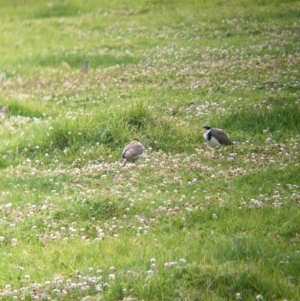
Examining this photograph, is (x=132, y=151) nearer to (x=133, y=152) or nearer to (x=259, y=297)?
(x=133, y=152)

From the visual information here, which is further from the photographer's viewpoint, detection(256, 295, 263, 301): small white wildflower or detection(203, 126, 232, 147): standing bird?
detection(203, 126, 232, 147): standing bird

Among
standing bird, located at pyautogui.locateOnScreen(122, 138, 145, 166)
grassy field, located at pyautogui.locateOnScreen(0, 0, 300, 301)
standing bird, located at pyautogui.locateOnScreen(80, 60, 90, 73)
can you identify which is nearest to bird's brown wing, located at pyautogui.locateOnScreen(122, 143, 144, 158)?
standing bird, located at pyautogui.locateOnScreen(122, 138, 145, 166)

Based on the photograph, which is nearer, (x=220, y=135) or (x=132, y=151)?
(x=132, y=151)

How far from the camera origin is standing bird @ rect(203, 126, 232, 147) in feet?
51.1

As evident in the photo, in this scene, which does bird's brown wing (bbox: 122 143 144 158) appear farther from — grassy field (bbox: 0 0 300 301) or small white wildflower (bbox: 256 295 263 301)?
small white wildflower (bbox: 256 295 263 301)

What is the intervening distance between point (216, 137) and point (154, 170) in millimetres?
1767

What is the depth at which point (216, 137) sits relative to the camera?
15594mm

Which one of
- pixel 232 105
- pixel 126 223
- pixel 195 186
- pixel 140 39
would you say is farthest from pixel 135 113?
pixel 140 39

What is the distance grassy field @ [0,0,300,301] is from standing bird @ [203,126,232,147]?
19 centimetres

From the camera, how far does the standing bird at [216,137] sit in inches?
614

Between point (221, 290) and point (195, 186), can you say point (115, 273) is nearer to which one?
point (221, 290)

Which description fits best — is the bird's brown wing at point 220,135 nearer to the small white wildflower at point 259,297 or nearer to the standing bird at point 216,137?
the standing bird at point 216,137

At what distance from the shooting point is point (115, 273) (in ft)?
32.0

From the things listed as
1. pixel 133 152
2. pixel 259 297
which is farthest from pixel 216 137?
pixel 259 297
